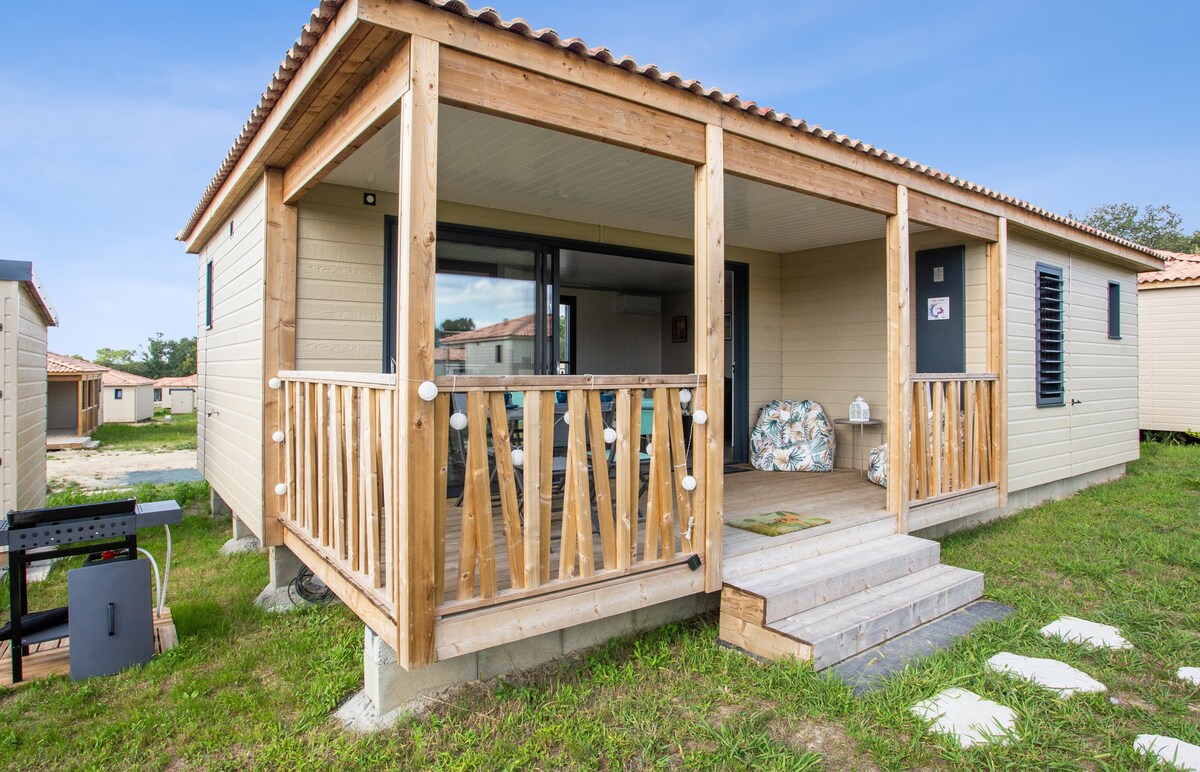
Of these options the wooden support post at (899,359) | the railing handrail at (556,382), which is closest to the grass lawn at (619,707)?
the wooden support post at (899,359)

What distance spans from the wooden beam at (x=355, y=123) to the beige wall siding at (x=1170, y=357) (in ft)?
42.2

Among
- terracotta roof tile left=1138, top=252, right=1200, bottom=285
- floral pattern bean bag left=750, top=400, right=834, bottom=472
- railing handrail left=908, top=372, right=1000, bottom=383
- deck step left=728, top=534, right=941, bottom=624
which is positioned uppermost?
terracotta roof tile left=1138, top=252, right=1200, bottom=285

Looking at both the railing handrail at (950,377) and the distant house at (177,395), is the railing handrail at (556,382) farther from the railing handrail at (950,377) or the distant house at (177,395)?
the distant house at (177,395)

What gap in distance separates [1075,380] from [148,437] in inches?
728

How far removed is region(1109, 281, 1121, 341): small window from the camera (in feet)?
23.6

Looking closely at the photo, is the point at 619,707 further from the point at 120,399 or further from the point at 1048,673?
the point at 120,399

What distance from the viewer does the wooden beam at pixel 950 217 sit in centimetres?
436

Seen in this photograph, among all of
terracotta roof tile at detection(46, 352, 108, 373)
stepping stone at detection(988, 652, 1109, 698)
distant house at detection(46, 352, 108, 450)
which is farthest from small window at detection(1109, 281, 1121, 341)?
terracotta roof tile at detection(46, 352, 108, 373)

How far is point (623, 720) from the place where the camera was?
2463mm

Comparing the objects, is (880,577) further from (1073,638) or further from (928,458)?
(928,458)

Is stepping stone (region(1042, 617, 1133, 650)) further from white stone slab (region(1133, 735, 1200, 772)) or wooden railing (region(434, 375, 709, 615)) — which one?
wooden railing (region(434, 375, 709, 615))

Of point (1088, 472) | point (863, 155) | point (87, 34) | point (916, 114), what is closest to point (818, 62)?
point (916, 114)

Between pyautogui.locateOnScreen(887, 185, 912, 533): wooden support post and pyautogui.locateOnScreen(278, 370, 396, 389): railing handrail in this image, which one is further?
pyautogui.locateOnScreen(887, 185, 912, 533): wooden support post

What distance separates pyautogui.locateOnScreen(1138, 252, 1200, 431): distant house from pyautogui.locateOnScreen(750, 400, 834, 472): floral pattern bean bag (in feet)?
27.5
